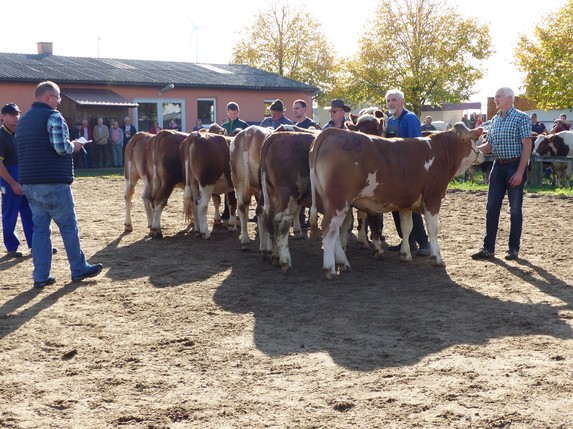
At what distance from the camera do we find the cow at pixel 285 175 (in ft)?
27.7

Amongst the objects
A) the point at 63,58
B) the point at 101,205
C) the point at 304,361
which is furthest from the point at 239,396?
the point at 63,58

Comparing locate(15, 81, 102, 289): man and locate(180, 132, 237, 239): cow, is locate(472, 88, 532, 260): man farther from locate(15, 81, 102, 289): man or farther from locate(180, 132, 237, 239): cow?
locate(15, 81, 102, 289): man

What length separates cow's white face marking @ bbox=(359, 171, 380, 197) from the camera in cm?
809

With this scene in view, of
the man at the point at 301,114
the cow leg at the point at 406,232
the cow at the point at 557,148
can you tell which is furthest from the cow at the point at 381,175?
the cow at the point at 557,148

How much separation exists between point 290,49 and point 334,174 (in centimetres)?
4506

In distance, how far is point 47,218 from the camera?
25.5 feet

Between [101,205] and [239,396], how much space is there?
37.9 feet

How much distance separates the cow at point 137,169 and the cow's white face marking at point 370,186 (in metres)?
4.58

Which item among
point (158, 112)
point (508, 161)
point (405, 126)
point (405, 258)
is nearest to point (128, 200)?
point (405, 126)

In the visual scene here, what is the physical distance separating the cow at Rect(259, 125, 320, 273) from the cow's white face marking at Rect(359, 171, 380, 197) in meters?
0.75

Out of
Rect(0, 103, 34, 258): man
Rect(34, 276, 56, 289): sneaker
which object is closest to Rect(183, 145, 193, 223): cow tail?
Rect(0, 103, 34, 258): man

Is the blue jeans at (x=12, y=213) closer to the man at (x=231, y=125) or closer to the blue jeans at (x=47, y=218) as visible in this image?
the blue jeans at (x=47, y=218)

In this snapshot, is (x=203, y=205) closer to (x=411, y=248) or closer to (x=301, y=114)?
(x=301, y=114)

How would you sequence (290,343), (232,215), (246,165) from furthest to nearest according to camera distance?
(232,215) < (246,165) < (290,343)
